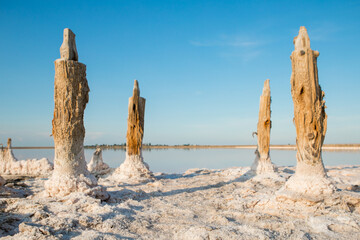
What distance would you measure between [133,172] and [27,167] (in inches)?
236

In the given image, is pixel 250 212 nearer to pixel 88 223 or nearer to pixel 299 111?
pixel 299 111

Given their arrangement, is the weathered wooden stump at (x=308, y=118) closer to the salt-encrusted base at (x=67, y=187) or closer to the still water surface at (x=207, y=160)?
the salt-encrusted base at (x=67, y=187)

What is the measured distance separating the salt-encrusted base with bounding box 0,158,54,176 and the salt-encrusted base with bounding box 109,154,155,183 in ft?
14.1

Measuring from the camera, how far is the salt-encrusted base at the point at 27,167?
13.0m

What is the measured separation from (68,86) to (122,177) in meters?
4.94

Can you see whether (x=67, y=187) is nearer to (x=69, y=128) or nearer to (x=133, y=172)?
(x=69, y=128)

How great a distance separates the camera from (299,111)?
6.16 metres

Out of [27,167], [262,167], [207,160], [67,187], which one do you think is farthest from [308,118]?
[207,160]

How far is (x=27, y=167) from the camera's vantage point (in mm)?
13188

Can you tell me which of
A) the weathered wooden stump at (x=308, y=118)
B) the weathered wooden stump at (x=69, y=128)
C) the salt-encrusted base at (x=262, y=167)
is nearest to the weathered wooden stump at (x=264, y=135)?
the salt-encrusted base at (x=262, y=167)

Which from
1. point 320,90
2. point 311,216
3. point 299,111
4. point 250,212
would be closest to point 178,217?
point 250,212

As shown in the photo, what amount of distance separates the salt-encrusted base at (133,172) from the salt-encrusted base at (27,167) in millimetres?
4290

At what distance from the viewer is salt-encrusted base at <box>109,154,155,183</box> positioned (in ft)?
33.9

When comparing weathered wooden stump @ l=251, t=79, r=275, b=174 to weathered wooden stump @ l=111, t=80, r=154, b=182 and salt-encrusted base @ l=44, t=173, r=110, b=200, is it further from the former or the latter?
salt-encrusted base @ l=44, t=173, r=110, b=200
